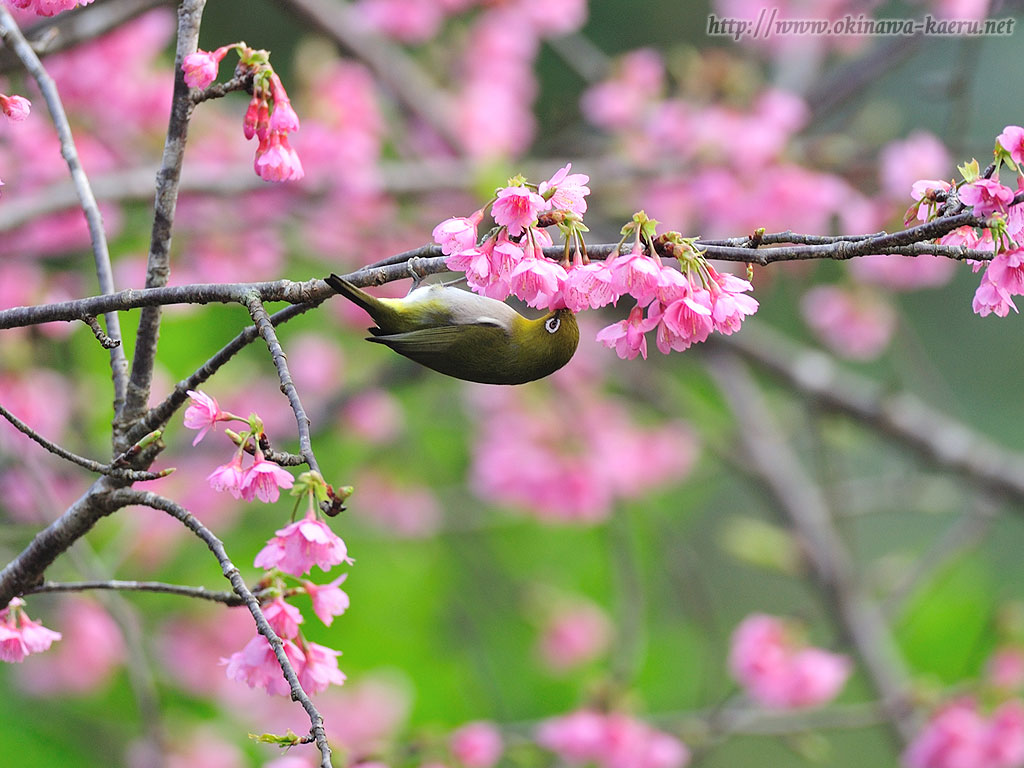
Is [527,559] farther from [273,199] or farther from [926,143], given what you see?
[926,143]

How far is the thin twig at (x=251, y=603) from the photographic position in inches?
23.9

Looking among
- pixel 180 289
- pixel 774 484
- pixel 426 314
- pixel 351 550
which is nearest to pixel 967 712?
pixel 774 484

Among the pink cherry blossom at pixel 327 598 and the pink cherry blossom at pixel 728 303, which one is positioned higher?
the pink cherry blossom at pixel 728 303

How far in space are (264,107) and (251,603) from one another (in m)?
0.40

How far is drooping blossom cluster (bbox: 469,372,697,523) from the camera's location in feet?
9.16

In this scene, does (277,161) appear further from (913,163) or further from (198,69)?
(913,163)

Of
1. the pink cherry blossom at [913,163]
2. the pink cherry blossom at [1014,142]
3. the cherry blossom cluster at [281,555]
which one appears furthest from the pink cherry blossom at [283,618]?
the pink cherry blossom at [913,163]

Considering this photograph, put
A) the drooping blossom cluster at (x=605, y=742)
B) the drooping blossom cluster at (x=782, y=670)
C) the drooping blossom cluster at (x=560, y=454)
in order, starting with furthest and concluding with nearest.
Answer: the drooping blossom cluster at (x=560, y=454)
the drooping blossom cluster at (x=782, y=670)
the drooping blossom cluster at (x=605, y=742)

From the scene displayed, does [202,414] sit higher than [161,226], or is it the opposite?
[161,226]

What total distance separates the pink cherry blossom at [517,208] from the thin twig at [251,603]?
29cm

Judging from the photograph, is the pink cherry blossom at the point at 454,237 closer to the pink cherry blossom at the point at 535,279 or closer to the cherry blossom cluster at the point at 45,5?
the pink cherry blossom at the point at 535,279

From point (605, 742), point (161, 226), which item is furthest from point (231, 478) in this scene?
point (605, 742)

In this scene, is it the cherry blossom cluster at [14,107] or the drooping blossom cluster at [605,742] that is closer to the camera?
the cherry blossom cluster at [14,107]

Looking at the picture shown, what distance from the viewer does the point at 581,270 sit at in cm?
74
